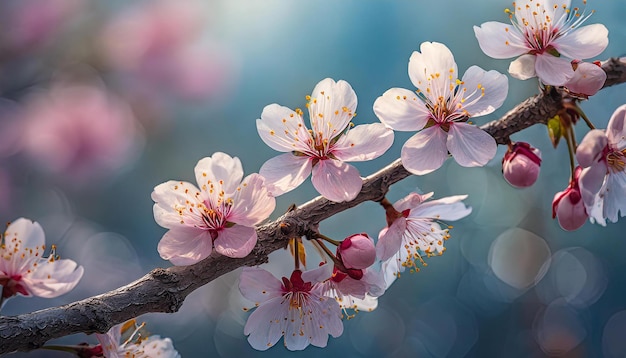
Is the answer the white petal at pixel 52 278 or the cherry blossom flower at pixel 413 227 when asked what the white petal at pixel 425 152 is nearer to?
the cherry blossom flower at pixel 413 227

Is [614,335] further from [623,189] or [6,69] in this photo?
[6,69]

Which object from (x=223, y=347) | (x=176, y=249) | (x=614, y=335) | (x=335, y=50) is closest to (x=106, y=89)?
(x=335, y=50)

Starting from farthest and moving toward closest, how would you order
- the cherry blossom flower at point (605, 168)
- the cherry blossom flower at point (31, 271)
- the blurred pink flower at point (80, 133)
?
the blurred pink flower at point (80, 133), the cherry blossom flower at point (31, 271), the cherry blossom flower at point (605, 168)

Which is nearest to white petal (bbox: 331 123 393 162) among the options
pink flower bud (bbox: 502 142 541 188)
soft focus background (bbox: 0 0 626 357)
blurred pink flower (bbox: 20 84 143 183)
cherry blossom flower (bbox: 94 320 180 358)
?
pink flower bud (bbox: 502 142 541 188)

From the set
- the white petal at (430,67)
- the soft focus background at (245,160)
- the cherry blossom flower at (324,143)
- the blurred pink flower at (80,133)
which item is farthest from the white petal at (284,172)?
the blurred pink flower at (80,133)

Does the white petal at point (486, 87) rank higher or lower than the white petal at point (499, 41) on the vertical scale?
lower

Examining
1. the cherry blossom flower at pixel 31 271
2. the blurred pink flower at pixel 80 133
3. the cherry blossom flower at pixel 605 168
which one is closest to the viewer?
the cherry blossom flower at pixel 605 168

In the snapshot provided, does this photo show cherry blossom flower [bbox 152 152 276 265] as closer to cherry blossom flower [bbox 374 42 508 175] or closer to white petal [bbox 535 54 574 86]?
cherry blossom flower [bbox 374 42 508 175]
